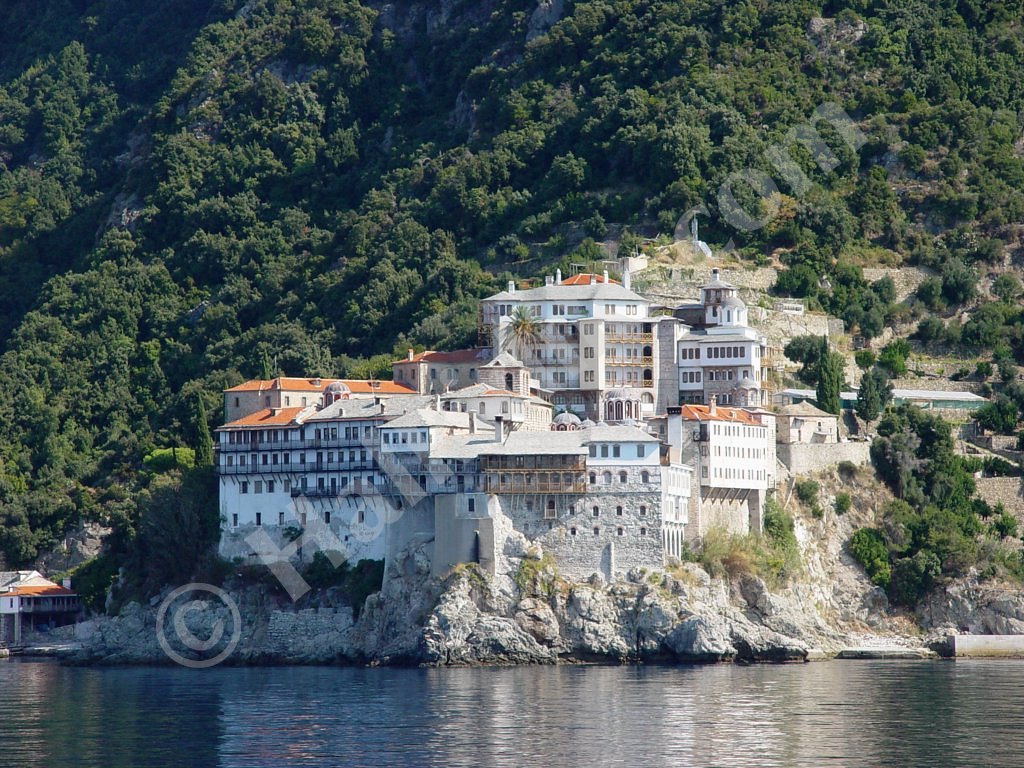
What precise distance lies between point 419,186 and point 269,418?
36.7m

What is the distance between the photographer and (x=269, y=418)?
99.3 meters

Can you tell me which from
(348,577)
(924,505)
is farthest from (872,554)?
(348,577)

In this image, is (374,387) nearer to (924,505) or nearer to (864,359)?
(864,359)

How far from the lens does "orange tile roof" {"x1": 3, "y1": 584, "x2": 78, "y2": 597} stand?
110 metres

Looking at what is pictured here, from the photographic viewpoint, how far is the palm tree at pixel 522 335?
10238 centimetres

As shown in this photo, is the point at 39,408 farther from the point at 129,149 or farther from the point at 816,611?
the point at 816,611

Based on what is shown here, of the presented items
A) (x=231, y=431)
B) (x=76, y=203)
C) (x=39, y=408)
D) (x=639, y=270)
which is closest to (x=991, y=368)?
(x=639, y=270)

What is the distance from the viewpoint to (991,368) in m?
111

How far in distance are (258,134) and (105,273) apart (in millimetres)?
14592

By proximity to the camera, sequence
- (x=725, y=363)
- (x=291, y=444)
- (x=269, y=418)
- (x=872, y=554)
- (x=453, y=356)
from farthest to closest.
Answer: (x=453, y=356) → (x=725, y=363) → (x=269, y=418) → (x=872, y=554) → (x=291, y=444)

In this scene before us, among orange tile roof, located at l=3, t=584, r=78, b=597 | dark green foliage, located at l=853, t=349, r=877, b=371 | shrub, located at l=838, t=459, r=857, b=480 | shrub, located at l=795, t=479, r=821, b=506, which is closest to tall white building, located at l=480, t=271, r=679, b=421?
shrub, located at l=795, t=479, r=821, b=506

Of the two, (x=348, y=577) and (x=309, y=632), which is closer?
(x=309, y=632)

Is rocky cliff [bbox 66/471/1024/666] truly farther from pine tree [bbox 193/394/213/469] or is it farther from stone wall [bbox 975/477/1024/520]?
pine tree [bbox 193/394/213/469]

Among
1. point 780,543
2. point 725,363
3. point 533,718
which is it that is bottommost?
point 533,718
